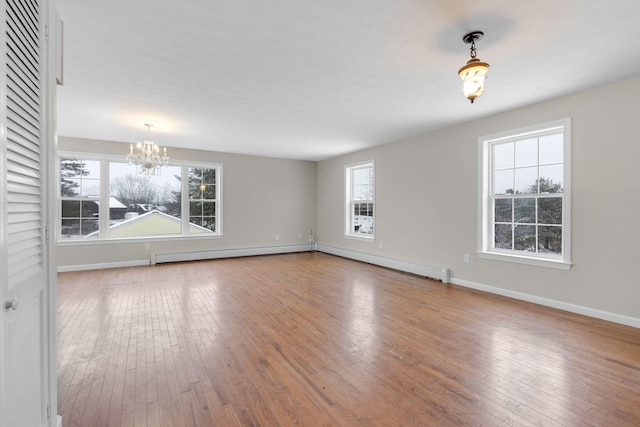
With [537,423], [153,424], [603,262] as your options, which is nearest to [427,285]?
[603,262]

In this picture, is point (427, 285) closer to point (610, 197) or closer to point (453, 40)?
point (610, 197)

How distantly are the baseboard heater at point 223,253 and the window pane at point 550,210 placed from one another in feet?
18.2

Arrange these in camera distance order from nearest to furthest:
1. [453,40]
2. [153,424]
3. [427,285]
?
[153,424] < [453,40] < [427,285]

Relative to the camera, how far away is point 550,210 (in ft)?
12.4

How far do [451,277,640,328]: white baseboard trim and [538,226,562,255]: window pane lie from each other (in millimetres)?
616

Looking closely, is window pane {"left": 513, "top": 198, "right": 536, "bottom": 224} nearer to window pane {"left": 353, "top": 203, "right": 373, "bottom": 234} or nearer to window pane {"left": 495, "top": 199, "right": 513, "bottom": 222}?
window pane {"left": 495, "top": 199, "right": 513, "bottom": 222}

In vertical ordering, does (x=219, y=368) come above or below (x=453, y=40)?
below

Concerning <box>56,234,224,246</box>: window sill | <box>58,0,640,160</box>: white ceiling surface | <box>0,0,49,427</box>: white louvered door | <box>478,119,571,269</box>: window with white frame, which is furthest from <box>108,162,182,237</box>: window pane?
<box>478,119,571,269</box>: window with white frame

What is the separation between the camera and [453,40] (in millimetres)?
2389

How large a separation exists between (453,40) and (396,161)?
356cm

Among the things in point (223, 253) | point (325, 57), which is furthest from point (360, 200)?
point (325, 57)

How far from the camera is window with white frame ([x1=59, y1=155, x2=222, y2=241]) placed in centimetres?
567

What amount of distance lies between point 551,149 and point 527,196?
0.64 metres

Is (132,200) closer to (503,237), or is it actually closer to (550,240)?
(503,237)
